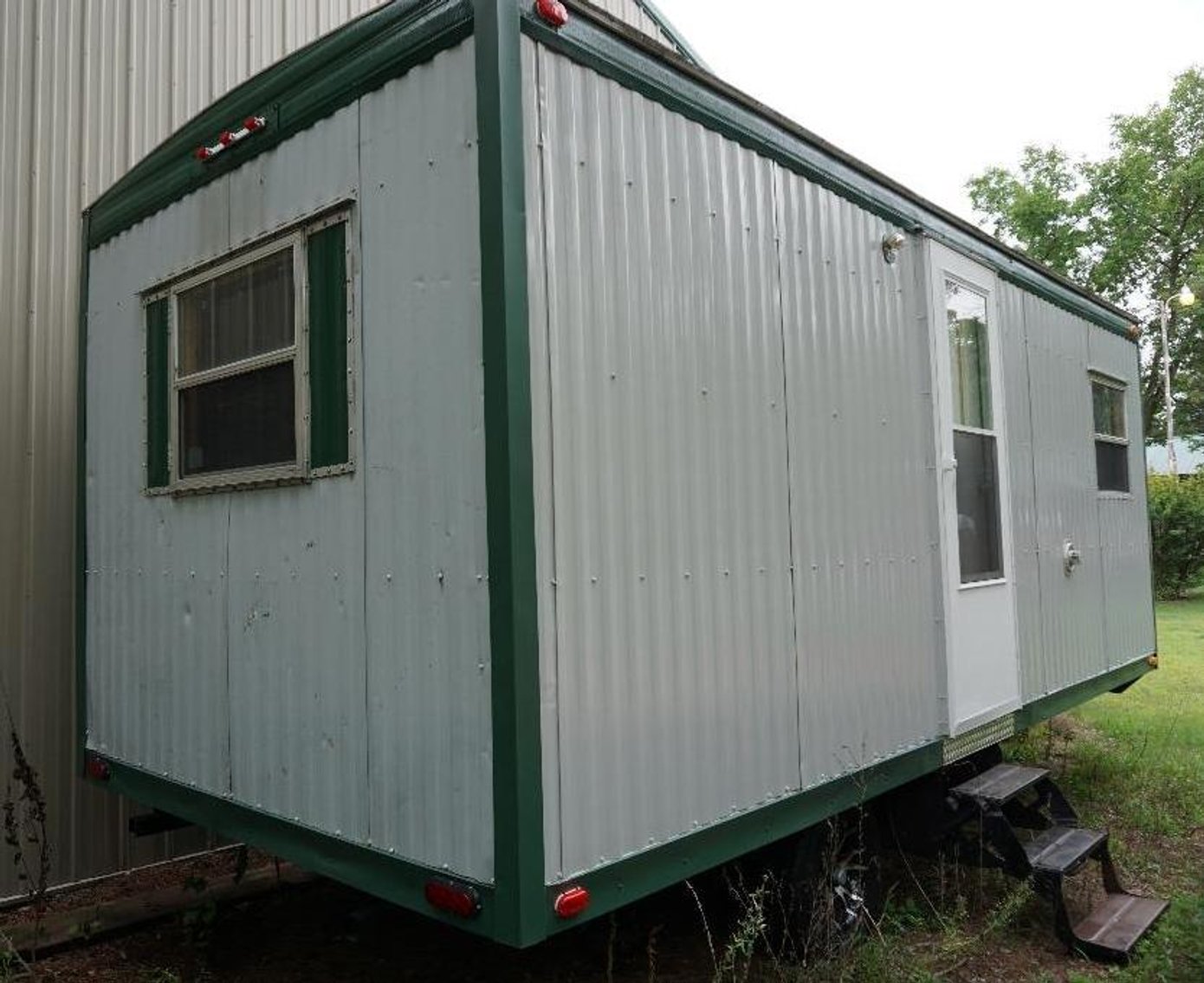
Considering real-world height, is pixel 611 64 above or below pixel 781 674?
above

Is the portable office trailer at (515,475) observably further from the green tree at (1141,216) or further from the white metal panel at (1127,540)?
the green tree at (1141,216)

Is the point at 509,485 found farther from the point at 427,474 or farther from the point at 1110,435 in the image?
the point at 1110,435

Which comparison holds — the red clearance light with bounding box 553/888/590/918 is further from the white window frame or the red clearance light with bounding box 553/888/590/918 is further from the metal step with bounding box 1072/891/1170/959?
the white window frame

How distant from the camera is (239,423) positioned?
340 cm

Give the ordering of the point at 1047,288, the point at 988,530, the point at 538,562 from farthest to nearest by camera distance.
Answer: the point at 1047,288 → the point at 988,530 → the point at 538,562

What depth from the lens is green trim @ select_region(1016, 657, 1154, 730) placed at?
4.93 meters

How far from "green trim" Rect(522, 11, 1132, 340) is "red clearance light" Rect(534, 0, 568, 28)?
0.06 ft

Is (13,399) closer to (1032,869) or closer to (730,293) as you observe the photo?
(730,293)

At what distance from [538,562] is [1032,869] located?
2.67 meters

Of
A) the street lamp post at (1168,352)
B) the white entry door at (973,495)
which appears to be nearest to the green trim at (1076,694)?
the white entry door at (973,495)

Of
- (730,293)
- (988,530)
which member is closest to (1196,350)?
(988,530)

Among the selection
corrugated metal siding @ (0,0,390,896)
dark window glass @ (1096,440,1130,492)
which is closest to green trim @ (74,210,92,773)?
corrugated metal siding @ (0,0,390,896)

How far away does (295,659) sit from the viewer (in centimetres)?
308

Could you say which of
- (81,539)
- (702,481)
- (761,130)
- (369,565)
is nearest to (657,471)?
(702,481)
